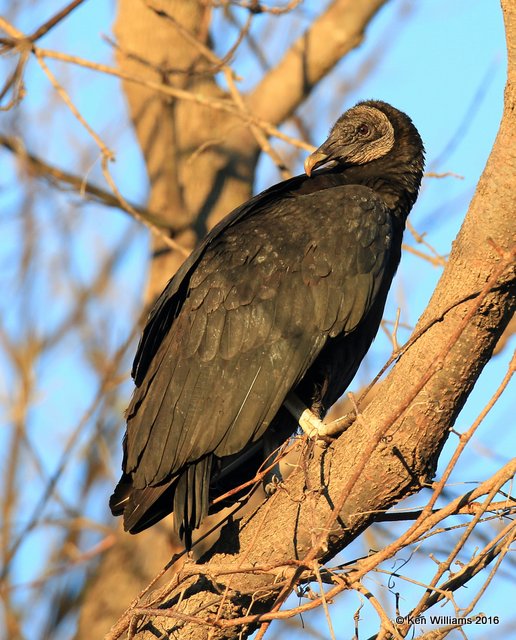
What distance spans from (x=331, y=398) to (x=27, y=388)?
408 cm

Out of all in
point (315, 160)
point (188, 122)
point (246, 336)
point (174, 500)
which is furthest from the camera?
point (188, 122)

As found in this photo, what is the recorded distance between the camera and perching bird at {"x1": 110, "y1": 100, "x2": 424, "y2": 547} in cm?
363

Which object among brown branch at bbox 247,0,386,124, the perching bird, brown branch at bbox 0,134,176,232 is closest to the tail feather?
the perching bird

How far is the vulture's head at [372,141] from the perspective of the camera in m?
4.61

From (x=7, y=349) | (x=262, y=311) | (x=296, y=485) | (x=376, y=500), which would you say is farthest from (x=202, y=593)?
(x=7, y=349)

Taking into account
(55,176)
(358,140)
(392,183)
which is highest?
(55,176)

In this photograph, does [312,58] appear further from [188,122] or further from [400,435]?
[400,435]

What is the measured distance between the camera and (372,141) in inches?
187

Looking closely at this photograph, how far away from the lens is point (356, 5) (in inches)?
279

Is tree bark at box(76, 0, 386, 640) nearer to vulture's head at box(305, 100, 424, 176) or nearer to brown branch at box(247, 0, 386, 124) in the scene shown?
brown branch at box(247, 0, 386, 124)

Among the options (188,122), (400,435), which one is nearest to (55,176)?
(188,122)

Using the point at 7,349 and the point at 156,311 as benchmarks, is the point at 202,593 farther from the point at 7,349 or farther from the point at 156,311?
the point at 7,349

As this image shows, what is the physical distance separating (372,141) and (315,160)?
36cm

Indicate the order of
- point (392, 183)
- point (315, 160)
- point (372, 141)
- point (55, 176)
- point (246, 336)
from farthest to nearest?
point (55, 176)
point (372, 141)
point (315, 160)
point (392, 183)
point (246, 336)
